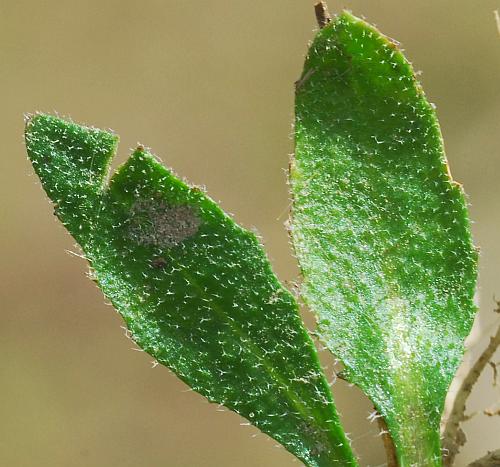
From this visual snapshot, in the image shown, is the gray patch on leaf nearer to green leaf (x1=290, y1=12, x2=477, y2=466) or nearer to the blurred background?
green leaf (x1=290, y1=12, x2=477, y2=466)

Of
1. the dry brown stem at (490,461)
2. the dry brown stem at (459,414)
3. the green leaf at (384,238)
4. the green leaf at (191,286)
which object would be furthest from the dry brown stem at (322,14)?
the dry brown stem at (490,461)

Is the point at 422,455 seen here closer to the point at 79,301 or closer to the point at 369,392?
the point at 369,392

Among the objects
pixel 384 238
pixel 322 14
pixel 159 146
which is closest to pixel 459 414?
pixel 384 238

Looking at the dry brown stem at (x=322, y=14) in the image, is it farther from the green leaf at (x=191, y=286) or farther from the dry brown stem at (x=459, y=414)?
the dry brown stem at (x=459, y=414)

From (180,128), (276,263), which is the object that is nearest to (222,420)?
(276,263)

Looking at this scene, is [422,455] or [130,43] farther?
[130,43]

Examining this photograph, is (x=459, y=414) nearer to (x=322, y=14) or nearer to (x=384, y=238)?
(x=384, y=238)

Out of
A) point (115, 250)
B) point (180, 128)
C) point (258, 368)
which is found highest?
point (180, 128)

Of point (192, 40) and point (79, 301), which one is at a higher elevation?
point (192, 40)
